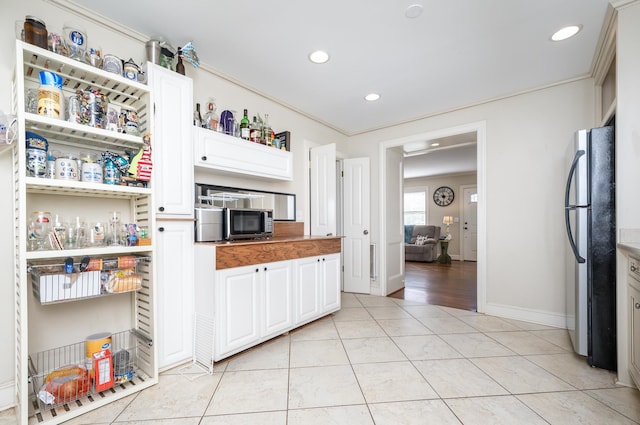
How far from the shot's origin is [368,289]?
4.06 m

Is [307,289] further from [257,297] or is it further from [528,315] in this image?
[528,315]

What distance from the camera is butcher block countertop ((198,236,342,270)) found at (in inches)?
79.5

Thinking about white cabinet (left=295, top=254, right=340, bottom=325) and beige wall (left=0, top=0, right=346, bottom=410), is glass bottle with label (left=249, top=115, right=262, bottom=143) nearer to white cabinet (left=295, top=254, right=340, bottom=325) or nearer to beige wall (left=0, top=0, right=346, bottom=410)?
beige wall (left=0, top=0, right=346, bottom=410)

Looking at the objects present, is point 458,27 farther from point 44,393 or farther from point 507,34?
point 44,393

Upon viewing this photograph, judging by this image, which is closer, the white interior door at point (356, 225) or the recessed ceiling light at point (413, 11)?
the recessed ceiling light at point (413, 11)

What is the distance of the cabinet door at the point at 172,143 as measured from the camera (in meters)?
1.92

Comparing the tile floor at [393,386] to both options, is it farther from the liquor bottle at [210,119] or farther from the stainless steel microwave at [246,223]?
the liquor bottle at [210,119]

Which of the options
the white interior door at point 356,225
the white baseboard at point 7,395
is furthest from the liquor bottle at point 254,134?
the white baseboard at point 7,395

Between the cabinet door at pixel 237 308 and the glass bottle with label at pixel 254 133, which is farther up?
the glass bottle with label at pixel 254 133

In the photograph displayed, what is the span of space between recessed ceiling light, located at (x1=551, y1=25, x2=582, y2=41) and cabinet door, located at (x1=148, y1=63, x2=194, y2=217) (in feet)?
9.27

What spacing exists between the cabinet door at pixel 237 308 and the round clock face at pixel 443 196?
7.74 metres

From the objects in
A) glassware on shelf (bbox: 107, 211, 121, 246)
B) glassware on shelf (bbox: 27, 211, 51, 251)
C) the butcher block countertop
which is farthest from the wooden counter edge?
glassware on shelf (bbox: 27, 211, 51, 251)

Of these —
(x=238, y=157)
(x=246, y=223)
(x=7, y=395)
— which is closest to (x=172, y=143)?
(x=238, y=157)

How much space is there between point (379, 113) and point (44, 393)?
3.87m
